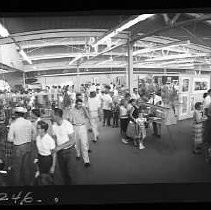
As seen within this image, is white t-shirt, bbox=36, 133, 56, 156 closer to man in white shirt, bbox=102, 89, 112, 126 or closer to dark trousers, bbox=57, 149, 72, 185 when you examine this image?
dark trousers, bbox=57, 149, 72, 185

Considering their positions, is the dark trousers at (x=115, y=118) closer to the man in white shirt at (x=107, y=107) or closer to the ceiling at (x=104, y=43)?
the man in white shirt at (x=107, y=107)

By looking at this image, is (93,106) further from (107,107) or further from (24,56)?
(24,56)

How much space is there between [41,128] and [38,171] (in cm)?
40

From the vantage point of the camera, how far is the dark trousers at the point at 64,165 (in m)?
2.33

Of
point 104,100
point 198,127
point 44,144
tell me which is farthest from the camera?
point 104,100

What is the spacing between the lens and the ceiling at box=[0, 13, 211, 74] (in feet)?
7.96

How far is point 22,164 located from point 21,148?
0.48ft

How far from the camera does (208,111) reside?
8.01ft

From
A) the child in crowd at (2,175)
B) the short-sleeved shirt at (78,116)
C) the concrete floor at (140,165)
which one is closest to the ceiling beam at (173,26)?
the short-sleeved shirt at (78,116)

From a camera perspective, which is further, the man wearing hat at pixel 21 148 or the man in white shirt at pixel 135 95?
the man in white shirt at pixel 135 95

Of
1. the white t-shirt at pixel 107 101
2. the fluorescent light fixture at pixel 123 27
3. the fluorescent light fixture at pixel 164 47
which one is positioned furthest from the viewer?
the fluorescent light fixture at pixel 164 47

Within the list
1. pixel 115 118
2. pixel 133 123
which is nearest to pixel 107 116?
pixel 115 118

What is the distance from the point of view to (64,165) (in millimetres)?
2334

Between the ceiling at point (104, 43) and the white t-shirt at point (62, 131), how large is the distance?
0.58 meters
